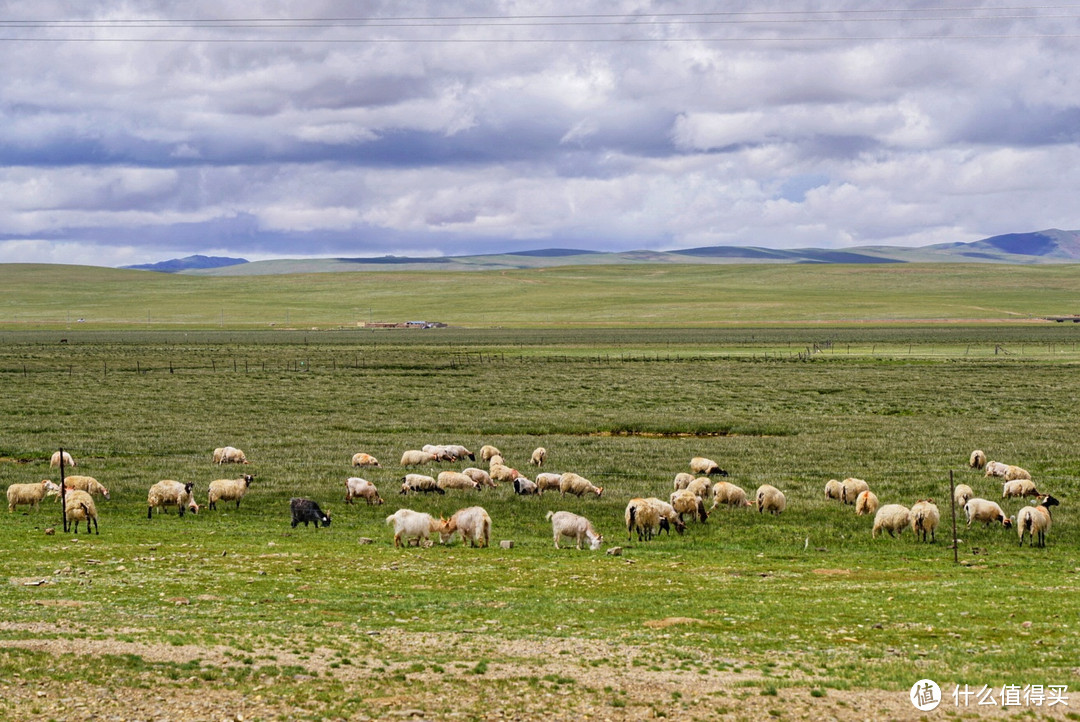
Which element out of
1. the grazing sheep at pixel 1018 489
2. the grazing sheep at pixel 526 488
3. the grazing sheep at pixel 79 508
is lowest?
the grazing sheep at pixel 526 488

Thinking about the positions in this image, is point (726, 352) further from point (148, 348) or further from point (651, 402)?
point (148, 348)

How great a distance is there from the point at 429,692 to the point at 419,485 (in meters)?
17.3

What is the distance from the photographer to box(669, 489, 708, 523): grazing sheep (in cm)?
2519

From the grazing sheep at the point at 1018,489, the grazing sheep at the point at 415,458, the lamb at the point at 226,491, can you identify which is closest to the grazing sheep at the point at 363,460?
the grazing sheep at the point at 415,458

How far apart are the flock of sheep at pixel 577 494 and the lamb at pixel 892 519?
0.07 ft

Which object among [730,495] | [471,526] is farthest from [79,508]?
[730,495]

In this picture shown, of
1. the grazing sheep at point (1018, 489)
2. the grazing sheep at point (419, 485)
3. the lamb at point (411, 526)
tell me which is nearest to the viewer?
the lamb at point (411, 526)

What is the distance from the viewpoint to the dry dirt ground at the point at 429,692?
36.0ft

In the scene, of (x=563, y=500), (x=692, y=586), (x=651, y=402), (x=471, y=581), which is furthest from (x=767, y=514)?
(x=651, y=402)

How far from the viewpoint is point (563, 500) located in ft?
92.5

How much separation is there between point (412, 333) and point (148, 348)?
5348 cm

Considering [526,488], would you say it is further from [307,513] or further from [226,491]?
[226,491]

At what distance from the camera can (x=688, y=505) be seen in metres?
25.2

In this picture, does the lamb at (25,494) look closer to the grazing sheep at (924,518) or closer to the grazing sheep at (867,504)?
the grazing sheep at (867,504)
